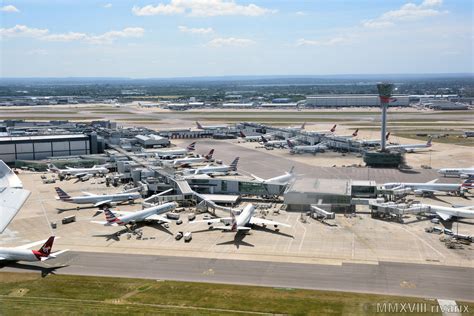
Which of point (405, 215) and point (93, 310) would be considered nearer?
point (93, 310)

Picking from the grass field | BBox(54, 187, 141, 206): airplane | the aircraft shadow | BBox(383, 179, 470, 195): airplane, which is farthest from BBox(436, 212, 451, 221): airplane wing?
the aircraft shadow

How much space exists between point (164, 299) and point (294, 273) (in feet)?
48.7

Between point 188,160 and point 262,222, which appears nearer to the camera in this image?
point 262,222

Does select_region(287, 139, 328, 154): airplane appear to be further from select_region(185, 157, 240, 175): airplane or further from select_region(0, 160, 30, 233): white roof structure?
select_region(0, 160, 30, 233): white roof structure

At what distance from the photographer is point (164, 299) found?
46.6 metres

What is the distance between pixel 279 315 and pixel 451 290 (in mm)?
18411

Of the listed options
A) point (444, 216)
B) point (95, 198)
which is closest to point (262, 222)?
point (444, 216)

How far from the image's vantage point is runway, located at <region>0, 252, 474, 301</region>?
160ft

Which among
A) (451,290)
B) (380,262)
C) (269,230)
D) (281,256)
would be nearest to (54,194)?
(269,230)

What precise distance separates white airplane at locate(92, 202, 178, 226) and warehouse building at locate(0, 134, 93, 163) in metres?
67.8

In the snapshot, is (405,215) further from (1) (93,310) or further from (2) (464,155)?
(2) (464,155)

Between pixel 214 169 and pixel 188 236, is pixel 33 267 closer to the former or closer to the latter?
pixel 188 236

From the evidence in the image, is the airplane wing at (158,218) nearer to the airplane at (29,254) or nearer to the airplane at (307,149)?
the airplane at (29,254)

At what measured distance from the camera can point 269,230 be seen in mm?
69438
